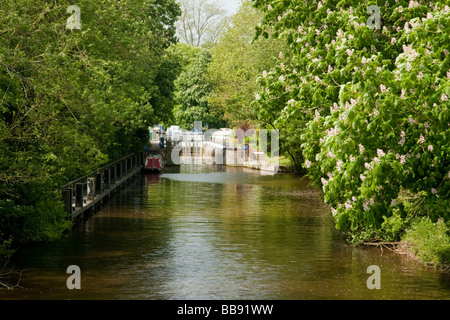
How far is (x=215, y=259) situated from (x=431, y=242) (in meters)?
5.92

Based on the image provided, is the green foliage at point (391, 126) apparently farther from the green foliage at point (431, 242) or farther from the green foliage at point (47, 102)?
the green foliage at point (47, 102)

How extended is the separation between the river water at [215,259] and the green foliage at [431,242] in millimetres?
440

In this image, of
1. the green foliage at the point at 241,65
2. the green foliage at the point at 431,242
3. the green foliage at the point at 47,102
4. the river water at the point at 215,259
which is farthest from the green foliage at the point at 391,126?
the green foliage at the point at 241,65

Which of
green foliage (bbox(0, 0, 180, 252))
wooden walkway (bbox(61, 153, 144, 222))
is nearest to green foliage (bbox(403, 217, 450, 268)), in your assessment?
green foliage (bbox(0, 0, 180, 252))

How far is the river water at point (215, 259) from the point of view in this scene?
16688mm

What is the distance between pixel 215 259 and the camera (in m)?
20.5

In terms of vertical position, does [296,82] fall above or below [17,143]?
above

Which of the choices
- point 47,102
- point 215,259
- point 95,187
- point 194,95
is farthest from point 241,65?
Answer: point 215,259

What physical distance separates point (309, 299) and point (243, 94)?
3874 cm

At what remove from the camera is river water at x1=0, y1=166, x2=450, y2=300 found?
54.7 feet

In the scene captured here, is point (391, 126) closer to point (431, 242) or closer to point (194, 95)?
point (431, 242)
